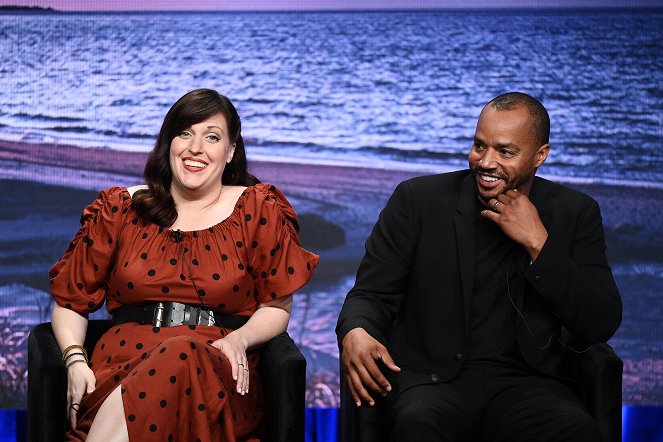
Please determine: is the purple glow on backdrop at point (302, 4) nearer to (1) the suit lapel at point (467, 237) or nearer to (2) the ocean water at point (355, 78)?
(2) the ocean water at point (355, 78)

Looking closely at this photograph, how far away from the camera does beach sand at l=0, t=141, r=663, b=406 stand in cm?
453

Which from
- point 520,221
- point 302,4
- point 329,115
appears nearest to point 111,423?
point 520,221

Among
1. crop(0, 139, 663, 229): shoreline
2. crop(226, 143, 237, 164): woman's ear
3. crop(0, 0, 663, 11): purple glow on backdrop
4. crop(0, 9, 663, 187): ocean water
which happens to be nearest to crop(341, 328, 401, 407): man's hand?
crop(226, 143, 237, 164): woman's ear

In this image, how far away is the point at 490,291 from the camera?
2.98 m

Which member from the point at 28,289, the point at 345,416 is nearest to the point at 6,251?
the point at 28,289

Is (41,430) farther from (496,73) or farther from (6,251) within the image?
(496,73)

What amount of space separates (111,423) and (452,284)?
1.04 metres

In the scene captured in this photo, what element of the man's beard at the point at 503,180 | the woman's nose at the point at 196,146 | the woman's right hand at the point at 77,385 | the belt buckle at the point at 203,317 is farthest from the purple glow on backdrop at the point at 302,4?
the woman's right hand at the point at 77,385

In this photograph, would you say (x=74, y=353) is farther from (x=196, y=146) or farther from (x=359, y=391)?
(x=359, y=391)

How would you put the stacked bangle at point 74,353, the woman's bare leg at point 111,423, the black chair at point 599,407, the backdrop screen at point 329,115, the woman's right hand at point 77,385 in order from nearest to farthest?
the woman's bare leg at point 111,423
the black chair at point 599,407
the woman's right hand at point 77,385
the stacked bangle at point 74,353
the backdrop screen at point 329,115

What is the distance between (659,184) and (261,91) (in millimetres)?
1912

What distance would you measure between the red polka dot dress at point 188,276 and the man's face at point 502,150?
64 cm

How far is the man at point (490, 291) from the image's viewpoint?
282 cm

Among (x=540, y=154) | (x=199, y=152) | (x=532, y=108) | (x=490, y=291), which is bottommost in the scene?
(x=490, y=291)
